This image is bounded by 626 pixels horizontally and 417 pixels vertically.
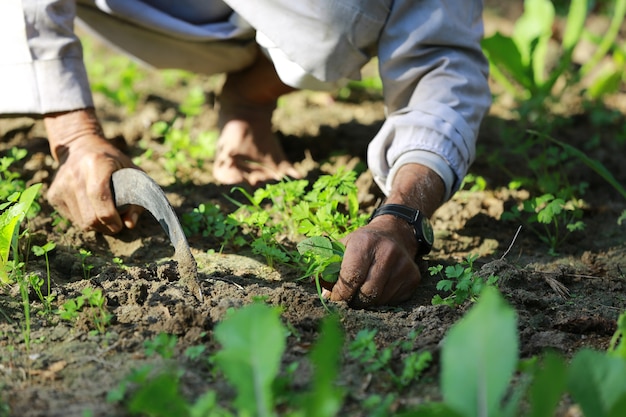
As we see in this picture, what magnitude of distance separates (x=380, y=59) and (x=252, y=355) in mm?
1510

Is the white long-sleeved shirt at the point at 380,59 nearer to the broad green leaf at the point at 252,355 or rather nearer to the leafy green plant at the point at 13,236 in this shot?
the leafy green plant at the point at 13,236

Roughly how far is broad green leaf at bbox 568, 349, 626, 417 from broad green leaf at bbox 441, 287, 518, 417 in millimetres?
154

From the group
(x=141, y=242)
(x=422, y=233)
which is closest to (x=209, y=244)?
(x=141, y=242)

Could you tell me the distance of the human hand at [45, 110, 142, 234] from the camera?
2354 mm

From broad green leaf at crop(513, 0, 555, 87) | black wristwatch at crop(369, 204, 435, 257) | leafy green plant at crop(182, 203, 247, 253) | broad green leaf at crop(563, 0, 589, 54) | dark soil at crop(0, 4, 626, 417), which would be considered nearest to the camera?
dark soil at crop(0, 4, 626, 417)

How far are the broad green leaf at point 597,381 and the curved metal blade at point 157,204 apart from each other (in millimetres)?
949

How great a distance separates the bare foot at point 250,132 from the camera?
10.1 feet

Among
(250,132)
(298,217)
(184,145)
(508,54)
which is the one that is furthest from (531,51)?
(298,217)

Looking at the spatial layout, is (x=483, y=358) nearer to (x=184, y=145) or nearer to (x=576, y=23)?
(x=184, y=145)

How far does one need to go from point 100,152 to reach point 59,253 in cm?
33

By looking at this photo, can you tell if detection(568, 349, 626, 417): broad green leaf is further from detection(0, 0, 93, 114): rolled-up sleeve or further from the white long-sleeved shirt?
detection(0, 0, 93, 114): rolled-up sleeve

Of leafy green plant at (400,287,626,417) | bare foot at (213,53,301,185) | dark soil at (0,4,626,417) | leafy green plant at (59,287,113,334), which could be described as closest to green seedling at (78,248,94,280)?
dark soil at (0,4,626,417)

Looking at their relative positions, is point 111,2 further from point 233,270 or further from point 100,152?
point 233,270

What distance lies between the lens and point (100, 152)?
2408 millimetres
